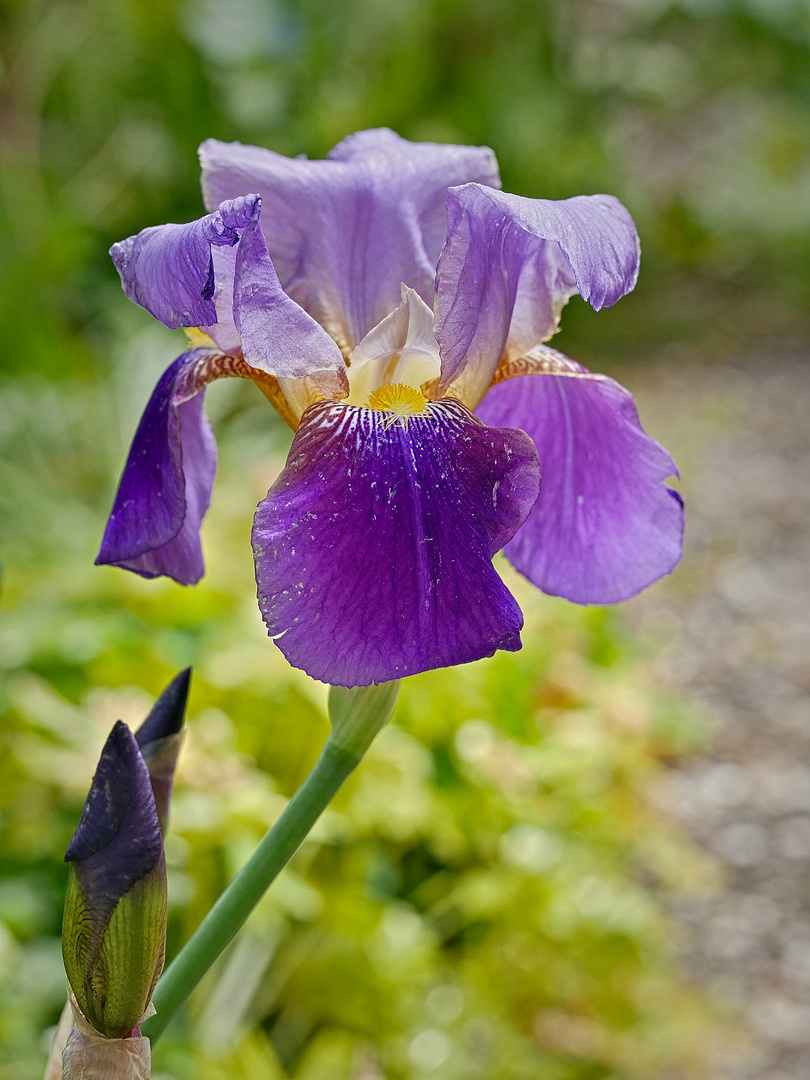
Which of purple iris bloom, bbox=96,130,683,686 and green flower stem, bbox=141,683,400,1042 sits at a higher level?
purple iris bloom, bbox=96,130,683,686

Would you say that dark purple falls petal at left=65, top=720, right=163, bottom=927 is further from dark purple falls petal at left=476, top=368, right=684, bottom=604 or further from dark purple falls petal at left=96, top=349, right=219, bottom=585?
dark purple falls petal at left=476, top=368, right=684, bottom=604

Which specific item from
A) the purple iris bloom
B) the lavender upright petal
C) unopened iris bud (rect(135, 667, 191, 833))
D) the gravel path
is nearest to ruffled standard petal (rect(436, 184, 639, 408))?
the purple iris bloom

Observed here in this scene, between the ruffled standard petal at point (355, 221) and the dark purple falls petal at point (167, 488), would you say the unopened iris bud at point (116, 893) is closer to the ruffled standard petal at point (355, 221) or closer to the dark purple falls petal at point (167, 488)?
the dark purple falls petal at point (167, 488)

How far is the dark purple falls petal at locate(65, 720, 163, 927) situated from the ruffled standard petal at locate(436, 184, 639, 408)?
0.85 ft

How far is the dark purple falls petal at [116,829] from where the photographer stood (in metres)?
0.49

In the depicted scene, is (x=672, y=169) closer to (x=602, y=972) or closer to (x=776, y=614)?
(x=776, y=614)

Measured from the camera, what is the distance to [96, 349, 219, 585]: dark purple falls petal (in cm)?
61

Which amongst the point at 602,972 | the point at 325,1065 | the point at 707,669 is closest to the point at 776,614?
the point at 707,669

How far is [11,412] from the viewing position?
3062 millimetres

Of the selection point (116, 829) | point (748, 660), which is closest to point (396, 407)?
point (116, 829)

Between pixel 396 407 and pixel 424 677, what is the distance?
125 centimetres

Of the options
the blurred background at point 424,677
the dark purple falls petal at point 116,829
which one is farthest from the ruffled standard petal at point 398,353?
the blurred background at point 424,677

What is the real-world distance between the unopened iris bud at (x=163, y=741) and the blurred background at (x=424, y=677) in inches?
23.4

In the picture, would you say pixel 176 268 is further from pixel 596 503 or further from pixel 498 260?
pixel 596 503
